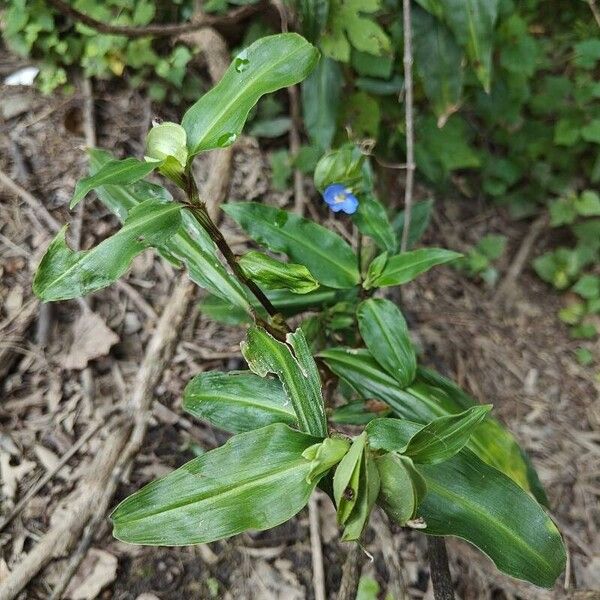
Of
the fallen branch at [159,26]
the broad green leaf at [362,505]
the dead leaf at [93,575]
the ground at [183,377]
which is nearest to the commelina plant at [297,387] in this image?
the broad green leaf at [362,505]

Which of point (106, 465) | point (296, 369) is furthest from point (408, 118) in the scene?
point (106, 465)

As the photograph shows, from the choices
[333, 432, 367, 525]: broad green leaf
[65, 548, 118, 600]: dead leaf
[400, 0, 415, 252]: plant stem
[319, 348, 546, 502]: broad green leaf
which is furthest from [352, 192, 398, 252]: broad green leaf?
[65, 548, 118, 600]: dead leaf

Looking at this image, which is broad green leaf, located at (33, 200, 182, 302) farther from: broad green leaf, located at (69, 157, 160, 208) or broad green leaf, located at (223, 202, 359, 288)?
broad green leaf, located at (223, 202, 359, 288)

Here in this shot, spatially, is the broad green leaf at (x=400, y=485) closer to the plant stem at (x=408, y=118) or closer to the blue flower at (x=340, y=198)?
the blue flower at (x=340, y=198)

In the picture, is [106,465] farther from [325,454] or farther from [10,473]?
[325,454]

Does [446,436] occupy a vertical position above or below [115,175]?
below

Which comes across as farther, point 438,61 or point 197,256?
point 438,61
